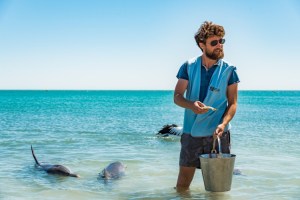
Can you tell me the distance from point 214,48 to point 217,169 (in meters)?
1.30

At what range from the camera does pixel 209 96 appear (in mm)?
4996

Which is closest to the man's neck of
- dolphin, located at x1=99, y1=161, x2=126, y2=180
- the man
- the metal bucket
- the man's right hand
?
the man

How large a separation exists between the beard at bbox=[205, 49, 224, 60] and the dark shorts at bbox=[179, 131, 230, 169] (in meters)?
0.87

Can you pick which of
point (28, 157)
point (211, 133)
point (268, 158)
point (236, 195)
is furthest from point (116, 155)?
point (211, 133)

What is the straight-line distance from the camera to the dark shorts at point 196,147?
5086 mm

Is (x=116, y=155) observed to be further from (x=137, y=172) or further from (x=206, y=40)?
(x=206, y=40)

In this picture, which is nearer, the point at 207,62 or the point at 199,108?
the point at 199,108

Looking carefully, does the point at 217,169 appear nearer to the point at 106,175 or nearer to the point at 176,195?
the point at 176,195

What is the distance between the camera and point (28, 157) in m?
11.1

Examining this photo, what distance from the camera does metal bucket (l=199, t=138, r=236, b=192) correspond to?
4.69m

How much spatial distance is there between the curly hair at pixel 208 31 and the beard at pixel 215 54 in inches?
5.9

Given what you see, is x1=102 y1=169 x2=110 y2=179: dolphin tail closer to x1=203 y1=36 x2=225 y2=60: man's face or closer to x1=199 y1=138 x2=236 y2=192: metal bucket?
x1=199 y1=138 x2=236 y2=192: metal bucket

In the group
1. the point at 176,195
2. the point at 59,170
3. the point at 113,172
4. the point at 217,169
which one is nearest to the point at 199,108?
the point at 217,169

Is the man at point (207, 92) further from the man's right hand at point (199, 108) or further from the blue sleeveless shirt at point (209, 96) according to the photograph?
the man's right hand at point (199, 108)
